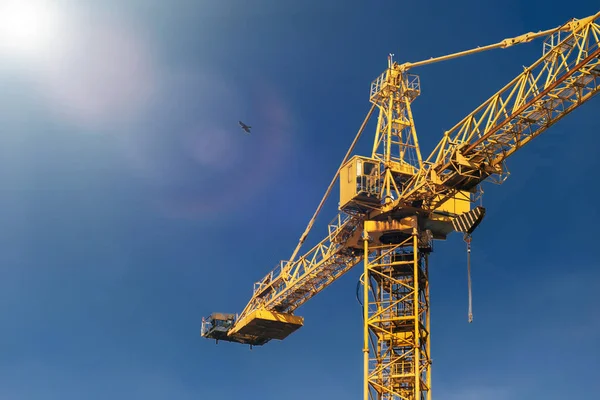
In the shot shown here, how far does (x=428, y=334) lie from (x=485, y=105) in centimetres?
2156

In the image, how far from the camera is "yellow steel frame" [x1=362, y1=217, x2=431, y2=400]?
75750 mm

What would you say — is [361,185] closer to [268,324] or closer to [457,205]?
[457,205]

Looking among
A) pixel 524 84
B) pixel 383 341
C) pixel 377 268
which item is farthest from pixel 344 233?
pixel 524 84

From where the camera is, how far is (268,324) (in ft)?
330

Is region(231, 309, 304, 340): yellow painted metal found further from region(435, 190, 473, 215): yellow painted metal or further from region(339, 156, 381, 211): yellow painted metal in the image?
region(435, 190, 473, 215): yellow painted metal

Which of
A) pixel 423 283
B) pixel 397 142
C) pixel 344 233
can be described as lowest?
pixel 423 283

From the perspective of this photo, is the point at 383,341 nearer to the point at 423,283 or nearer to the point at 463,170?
the point at 423,283

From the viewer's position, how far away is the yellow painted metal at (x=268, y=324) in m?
99.7

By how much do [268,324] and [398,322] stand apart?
26099mm

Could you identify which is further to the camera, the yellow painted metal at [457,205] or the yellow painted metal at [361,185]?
the yellow painted metal at [457,205]

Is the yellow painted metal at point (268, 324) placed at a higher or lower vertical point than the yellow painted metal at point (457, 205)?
lower

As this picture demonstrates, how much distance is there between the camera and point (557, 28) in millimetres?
62750

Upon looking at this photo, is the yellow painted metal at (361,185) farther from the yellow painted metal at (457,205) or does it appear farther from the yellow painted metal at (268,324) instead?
the yellow painted metal at (268,324)

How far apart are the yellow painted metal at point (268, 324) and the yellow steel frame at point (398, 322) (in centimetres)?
2234
